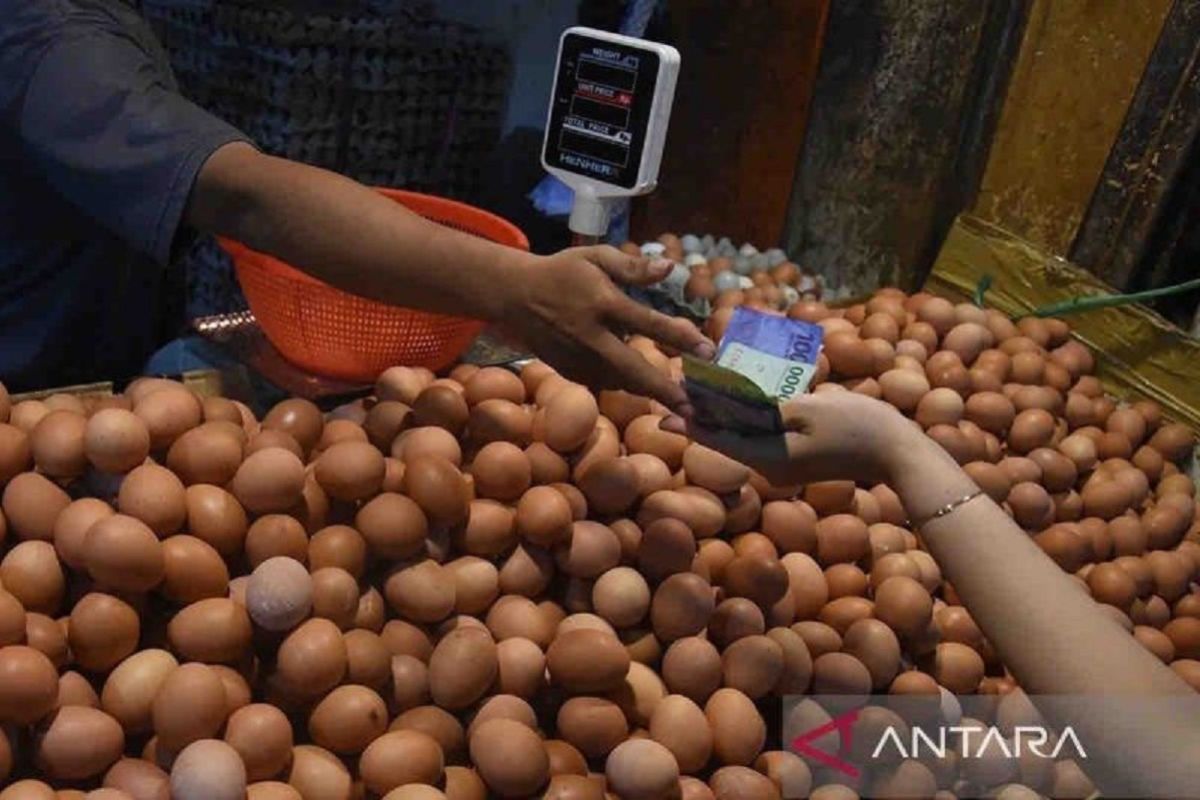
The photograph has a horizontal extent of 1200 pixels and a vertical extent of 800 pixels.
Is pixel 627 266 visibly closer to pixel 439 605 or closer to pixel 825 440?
pixel 825 440

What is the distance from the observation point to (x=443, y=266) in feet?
5.08

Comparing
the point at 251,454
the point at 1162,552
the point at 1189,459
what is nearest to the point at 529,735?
the point at 251,454

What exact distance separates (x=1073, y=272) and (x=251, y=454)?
2.46m

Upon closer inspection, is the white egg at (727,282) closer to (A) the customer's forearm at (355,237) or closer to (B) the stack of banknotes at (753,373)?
(B) the stack of banknotes at (753,373)

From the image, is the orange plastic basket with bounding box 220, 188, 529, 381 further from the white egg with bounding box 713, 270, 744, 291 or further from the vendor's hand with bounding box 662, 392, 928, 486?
the white egg with bounding box 713, 270, 744, 291

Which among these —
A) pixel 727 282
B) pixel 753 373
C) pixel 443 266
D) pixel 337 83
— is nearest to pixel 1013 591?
pixel 753 373

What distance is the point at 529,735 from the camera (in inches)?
55.5

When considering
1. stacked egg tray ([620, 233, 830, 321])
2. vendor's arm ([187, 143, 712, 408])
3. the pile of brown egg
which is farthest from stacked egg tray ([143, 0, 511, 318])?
vendor's arm ([187, 143, 712, 408])

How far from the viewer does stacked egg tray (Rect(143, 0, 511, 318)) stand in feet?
9.77

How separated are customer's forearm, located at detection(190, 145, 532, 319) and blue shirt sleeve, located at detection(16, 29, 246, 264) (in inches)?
1.9

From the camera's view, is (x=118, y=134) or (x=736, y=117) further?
(x=736, y=117)

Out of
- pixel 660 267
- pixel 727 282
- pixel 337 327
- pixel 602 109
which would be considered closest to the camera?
pixel 660 267

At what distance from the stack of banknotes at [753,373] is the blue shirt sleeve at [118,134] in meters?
0.78

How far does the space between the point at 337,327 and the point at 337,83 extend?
4.38ft
